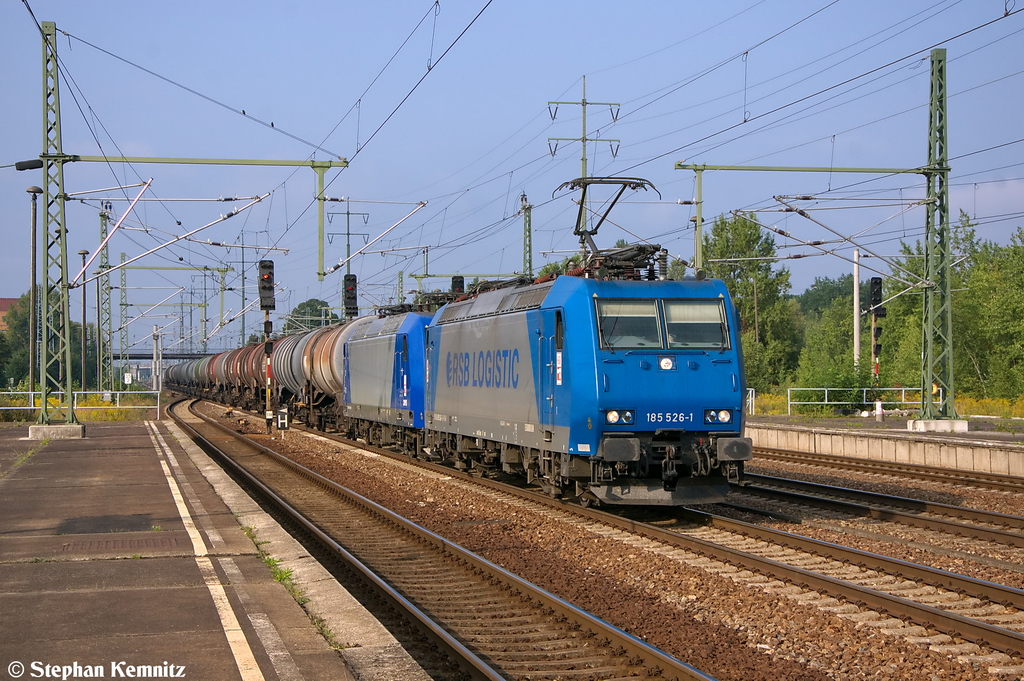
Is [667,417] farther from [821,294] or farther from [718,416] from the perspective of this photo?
[821,294]

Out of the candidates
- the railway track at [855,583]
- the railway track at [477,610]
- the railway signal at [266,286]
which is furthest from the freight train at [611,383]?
the railway signal at [266,286]

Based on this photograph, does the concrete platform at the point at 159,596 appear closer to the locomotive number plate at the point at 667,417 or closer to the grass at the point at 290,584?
the grass at the point at 290,584

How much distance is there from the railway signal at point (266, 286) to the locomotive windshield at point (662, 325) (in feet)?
61.7

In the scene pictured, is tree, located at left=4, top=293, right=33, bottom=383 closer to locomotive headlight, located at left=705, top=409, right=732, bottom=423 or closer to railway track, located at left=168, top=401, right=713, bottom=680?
railway track, located at left=168, top=401, right=713, bottom=680

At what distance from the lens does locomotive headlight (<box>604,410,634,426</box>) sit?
12.7 metres

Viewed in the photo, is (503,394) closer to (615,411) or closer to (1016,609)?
(615,411)

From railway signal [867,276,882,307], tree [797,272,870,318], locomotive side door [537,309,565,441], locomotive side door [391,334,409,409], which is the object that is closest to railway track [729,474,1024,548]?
locomotive side door [537,309,565,441]

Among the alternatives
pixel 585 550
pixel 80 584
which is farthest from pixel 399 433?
pixel 80 584

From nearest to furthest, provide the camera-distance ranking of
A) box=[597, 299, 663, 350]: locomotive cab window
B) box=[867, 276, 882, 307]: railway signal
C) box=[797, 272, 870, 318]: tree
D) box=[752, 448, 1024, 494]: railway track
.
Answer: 1. box=[597, 299, 663, 350]: locomotive cab window
2. box=[752, 448, 1024, 494]: railway track
3. box=[867, 276, 882, 307]: railway signal
4. box=[797, 272, 870, 318]: tree

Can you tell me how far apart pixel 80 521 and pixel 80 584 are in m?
4.56

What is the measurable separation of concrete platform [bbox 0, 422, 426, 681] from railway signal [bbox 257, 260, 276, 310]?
45.9 feet

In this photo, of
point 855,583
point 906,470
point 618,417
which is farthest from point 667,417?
point 906,470

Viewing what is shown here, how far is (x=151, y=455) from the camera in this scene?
2377cm

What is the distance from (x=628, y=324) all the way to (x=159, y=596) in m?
6.98
